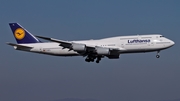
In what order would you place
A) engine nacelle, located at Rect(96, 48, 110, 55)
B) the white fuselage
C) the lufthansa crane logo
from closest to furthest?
the white fuselage
engine nacelle, located at Rect(96, 48, 110, 55)
the lufthansa crane logo

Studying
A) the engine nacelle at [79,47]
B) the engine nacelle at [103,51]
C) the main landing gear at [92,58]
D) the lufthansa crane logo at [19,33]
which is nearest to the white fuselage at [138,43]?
the engine nacelle at [103,51]

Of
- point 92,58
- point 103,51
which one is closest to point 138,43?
point 103,51

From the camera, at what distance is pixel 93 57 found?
80.8 metres

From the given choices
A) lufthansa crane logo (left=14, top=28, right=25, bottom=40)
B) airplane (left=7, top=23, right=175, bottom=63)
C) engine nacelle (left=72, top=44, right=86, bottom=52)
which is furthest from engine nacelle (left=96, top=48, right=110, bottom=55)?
lufthansa crane logo (left=14, top=28, right=25, bottom=40)

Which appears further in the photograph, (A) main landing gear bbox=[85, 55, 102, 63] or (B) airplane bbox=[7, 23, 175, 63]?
(A) main landing gear bbox=[85, 55, 102, 63]

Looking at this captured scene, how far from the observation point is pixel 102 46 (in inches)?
3078

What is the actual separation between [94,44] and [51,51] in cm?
943

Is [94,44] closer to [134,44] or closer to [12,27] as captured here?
[134,44]

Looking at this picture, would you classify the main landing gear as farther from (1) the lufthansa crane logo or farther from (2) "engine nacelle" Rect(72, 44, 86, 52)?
(1) the lufthansa crane logo

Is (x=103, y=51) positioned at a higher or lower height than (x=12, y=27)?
lower

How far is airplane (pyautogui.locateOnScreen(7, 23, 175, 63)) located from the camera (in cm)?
7488

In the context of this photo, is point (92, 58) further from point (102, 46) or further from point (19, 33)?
point (19, 33)

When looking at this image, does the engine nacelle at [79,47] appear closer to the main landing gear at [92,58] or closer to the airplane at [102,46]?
the airplane at [102,46]

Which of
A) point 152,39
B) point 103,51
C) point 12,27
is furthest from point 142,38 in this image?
A: point 12,27
